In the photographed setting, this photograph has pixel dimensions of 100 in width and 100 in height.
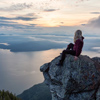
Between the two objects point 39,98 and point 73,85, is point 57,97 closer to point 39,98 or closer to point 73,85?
point 73,85

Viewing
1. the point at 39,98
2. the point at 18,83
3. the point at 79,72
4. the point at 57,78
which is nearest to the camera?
the point at 79,72

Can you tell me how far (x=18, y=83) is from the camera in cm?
18162

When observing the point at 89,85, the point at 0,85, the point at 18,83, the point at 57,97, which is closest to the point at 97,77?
the point at 89,85

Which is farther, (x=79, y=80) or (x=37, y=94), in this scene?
(x=37, y=94)

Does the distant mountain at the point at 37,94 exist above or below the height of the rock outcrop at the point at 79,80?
below

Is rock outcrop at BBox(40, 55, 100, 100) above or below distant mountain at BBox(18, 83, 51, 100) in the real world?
above

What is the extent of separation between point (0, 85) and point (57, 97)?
19808 centimetres

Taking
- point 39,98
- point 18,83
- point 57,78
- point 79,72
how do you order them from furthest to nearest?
point 18,83
point 39,98
point 57,78
point 79,72

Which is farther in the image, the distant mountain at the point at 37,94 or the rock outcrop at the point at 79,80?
the distant mountain at the point at 37,94

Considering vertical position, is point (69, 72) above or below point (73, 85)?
above

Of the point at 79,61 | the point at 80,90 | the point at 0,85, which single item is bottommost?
the point at 0,85

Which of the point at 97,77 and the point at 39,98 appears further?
the point at 39,98

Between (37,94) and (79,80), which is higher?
(79,80)

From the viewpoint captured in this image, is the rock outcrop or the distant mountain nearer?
the rock outcrop
